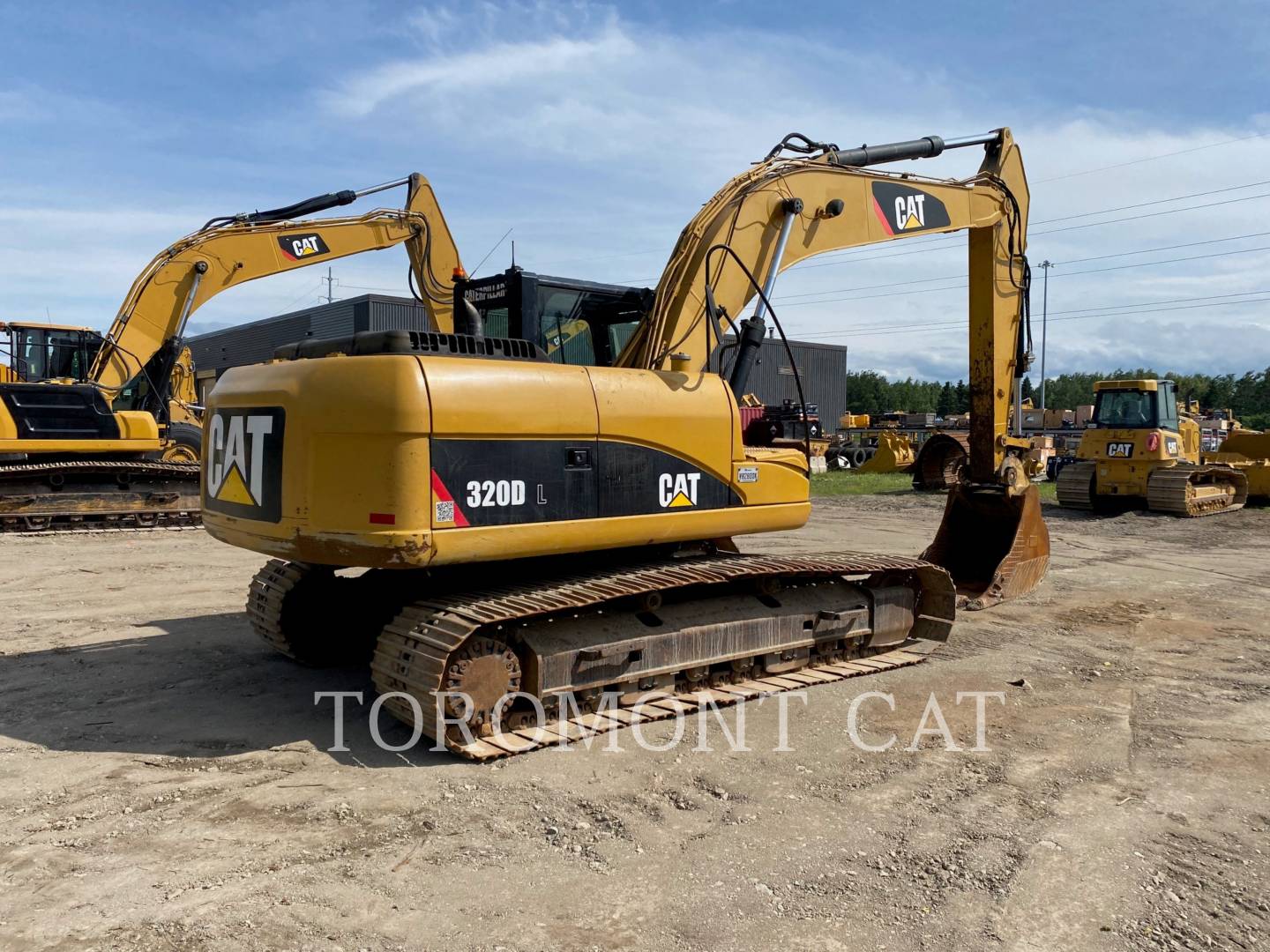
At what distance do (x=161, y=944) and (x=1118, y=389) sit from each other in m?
19.3

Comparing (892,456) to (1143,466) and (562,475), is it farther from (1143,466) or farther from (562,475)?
(562,475)

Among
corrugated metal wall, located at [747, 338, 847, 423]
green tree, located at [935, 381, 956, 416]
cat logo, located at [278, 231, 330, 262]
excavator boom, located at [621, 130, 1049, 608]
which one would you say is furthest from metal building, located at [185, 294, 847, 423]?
green tree, located at [935, 381, 956, 416]

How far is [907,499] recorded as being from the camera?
21.4 metres

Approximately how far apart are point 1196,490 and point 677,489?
15620mm

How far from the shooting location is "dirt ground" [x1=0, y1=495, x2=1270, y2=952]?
11.3 feet

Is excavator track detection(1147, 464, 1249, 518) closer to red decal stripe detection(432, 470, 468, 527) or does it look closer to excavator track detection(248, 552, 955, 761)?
excavator track detection(248, 552, 955, 761)

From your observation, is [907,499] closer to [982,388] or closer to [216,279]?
[982,388]

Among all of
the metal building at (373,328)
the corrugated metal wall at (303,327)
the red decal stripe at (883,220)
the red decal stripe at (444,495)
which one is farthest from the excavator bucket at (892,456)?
the red decal stripe at (444,495)

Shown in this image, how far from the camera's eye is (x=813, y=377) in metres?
51.5

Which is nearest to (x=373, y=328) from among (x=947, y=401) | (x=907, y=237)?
(x=907, y=237)

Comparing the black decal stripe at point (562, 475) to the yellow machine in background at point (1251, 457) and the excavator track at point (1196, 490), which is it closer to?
the excavator track at point (1196, 490)

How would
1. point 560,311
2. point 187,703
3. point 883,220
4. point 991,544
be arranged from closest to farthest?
1. point 187,703
2. point 560,311
3. point 883,220
4. point 991,544

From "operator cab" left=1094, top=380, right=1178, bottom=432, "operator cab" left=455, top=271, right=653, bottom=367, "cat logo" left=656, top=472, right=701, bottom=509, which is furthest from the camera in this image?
"operator cab" left=1094, top=380, right=1178, bottom=432

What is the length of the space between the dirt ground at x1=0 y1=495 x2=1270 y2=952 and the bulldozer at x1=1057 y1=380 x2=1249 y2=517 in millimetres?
11897
